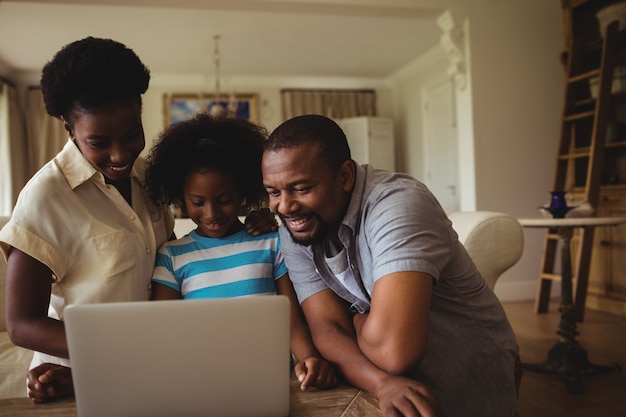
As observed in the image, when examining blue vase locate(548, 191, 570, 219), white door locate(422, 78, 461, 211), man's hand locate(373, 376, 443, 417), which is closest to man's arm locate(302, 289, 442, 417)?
man's hand locate(373, 376, 443, 417)

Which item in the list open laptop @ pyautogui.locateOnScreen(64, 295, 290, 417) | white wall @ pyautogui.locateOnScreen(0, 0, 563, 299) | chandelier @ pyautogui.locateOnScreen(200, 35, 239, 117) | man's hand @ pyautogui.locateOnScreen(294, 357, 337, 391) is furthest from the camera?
chandelier @ pyautogui.locateOnScreen(200, 35, 239, 117)

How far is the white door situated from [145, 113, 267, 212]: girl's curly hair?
18.5ft

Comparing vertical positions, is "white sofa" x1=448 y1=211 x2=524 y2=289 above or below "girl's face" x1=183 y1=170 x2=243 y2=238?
below

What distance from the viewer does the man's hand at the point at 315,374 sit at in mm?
926

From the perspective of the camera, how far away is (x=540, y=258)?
A: 4660mm

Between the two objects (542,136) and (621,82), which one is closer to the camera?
(621,82)

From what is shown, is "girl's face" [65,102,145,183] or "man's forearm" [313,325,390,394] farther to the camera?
"girl's face" [65,102,145,183]

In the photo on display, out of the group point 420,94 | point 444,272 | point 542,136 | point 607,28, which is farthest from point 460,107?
A: point 444,272

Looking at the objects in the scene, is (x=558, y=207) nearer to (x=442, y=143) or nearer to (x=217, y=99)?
(x=442, y=143)

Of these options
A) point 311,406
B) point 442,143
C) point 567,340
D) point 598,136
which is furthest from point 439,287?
point 442,143

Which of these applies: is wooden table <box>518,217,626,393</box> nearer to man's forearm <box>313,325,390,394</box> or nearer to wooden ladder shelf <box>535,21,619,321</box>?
wooden ladder shelf <box>535,21,619,321</box>

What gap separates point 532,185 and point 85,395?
446cm

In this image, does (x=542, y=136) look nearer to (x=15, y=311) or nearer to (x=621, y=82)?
(x=621, y=82)

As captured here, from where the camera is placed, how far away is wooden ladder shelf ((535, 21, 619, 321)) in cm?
387
